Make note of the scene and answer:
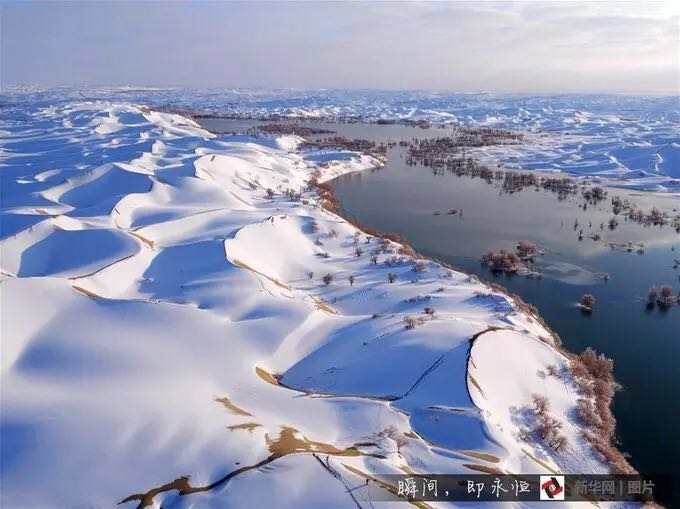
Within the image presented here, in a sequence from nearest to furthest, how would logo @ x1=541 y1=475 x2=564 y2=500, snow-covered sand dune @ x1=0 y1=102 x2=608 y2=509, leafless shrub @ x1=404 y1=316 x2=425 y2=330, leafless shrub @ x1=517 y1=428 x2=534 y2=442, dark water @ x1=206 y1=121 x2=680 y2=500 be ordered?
snow-covered sand dune @ x1=0 y1=102 x2=608 y2=509
logo @ x1=541 y1=475 x2=564 y2=500
leafless shrub @ x1=517 y1=428 x2=534 y2=442
dark water @ x1=206 y1=121 x2=680 y2=500
leafless shrub @ x1=404 y1=316 x2=425 y2=330

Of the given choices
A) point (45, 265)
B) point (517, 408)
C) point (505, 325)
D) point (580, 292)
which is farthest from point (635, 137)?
point (45, 265)

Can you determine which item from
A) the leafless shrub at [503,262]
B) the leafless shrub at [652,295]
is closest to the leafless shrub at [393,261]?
the leafless shrub at [503,262]

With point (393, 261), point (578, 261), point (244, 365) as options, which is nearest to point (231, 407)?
point (244, 365)

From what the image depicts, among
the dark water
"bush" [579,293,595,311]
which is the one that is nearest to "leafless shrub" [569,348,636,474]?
the dark water

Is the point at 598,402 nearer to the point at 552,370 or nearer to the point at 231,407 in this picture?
the point at 552,370

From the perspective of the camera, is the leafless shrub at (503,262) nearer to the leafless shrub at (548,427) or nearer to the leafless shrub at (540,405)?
the leafless shrub at (540,405)

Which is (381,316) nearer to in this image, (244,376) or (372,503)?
(244,376)

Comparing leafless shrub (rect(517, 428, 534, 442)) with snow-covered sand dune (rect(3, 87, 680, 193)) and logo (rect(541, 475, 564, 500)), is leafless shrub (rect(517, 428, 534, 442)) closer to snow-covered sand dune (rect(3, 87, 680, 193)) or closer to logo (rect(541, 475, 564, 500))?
logo (rect(541, 475, 564, 500))
